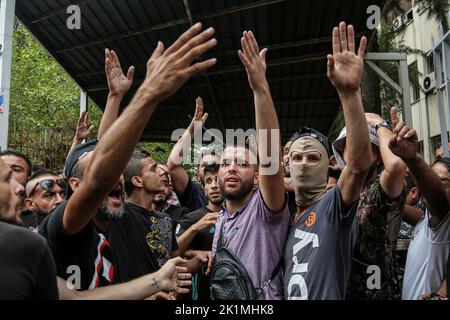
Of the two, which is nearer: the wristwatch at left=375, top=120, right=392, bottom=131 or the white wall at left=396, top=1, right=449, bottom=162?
the wristwatch at left=375, top=120, right=392, bottom=131

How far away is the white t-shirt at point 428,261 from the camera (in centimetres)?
233

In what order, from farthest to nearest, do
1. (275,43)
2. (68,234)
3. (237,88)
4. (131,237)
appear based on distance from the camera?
(237,88), (275,43), (131,237), (68,234)

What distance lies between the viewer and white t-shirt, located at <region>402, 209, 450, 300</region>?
233 cm

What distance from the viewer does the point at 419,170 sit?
226cm

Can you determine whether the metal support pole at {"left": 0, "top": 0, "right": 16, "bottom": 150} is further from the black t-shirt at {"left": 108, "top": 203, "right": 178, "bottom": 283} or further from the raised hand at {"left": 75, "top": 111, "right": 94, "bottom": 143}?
the black t-shirt at {"left": 108, "top": 203, "right": 178, "bottom": 283}

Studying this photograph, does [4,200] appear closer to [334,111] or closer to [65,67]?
[65,67]

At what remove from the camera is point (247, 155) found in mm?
3080

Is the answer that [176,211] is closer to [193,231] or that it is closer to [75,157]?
[193,231]

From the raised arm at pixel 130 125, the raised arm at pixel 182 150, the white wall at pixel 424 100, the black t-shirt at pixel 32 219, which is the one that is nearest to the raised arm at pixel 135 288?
the raised arm at pixel 130 125

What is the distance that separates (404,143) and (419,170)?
22 centimetres

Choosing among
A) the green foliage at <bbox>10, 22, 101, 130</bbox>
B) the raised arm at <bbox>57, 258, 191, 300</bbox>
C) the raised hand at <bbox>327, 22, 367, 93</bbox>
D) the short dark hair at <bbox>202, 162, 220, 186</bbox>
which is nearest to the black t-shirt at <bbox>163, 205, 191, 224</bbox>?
the short dark hair at <bbox>202, 162, 220, 186</bbox>

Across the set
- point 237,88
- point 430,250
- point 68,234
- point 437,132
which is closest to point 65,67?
point 237,88

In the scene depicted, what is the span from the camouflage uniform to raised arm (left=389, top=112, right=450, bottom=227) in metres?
0.14
